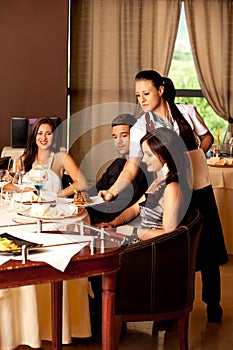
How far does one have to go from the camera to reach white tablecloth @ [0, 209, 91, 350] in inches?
125

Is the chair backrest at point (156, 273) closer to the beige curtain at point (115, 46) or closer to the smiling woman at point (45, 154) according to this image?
the smiling woman at point (45, 154)

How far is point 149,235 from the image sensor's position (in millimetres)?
3297

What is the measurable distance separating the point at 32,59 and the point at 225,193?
276 centimetres

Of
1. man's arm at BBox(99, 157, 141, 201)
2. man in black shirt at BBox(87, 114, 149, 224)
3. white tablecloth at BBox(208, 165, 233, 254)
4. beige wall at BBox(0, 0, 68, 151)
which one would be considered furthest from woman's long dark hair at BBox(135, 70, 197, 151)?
beige wall at BBox(0, 0, 68, 151)

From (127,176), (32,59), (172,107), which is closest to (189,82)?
(32,59)

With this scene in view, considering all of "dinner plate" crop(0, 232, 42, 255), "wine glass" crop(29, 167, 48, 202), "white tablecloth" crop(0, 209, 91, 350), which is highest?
"wine glass" crop(29, 167, 48, 202)

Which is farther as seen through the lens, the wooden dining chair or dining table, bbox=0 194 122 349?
the wooden dining chair

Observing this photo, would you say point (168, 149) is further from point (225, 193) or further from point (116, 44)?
point (116, 44)

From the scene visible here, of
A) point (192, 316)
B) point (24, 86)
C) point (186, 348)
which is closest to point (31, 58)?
point (24, 86)

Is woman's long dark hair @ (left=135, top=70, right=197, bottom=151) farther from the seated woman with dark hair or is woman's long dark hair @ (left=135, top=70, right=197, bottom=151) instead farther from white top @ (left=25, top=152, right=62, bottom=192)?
white top @ (left=25, top=152, right=62, bottom=192)

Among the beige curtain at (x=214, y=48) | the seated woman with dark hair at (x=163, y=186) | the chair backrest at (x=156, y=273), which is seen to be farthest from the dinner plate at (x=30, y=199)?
the beige curtain at (x=214, y=48)

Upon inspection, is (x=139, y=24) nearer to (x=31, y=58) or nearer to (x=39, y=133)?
(x=31, y=58)

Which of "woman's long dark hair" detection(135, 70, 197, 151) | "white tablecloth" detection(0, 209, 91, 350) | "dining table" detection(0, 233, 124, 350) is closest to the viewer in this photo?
"dining table" detection(0, 233, 124, 350)

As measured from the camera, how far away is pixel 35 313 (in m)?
3.19
